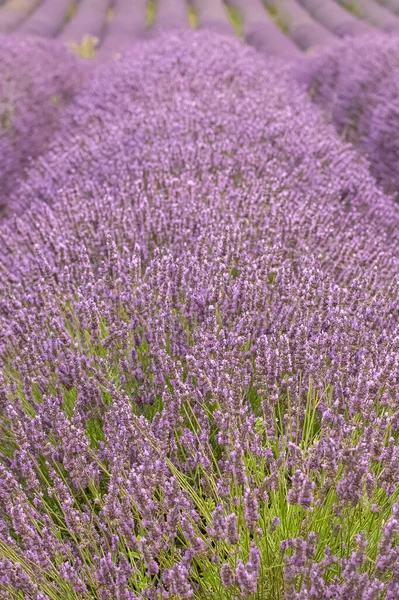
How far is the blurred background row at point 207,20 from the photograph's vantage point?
1384cm

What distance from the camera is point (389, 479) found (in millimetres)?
1364

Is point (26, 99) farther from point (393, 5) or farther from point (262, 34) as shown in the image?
point (393, 5)

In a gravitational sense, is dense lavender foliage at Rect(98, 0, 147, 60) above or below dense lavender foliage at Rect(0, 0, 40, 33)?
below

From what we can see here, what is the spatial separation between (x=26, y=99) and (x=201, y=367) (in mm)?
6089

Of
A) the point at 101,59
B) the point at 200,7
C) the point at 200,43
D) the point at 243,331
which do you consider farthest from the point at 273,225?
the point at 200,7

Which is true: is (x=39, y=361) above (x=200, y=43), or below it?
below

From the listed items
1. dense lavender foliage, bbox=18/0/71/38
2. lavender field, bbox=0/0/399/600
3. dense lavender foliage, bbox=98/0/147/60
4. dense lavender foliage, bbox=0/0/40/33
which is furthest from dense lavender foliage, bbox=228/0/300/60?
lavender field, bbox=0/0/399/600

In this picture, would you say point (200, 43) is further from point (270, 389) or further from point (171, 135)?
point (270, 389)

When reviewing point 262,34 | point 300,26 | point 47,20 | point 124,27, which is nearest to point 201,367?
point 262,34

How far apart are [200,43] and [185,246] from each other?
6169 mm

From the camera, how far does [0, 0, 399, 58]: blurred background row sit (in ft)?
45.4

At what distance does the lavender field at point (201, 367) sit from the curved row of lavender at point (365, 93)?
119cm

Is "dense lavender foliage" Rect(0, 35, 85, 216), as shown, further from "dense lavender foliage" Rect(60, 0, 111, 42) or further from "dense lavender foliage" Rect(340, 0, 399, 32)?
"dense lavender foliage" Rect(340, 0, 399, 32)

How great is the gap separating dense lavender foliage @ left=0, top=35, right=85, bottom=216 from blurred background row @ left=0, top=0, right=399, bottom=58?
4112 millimetres
